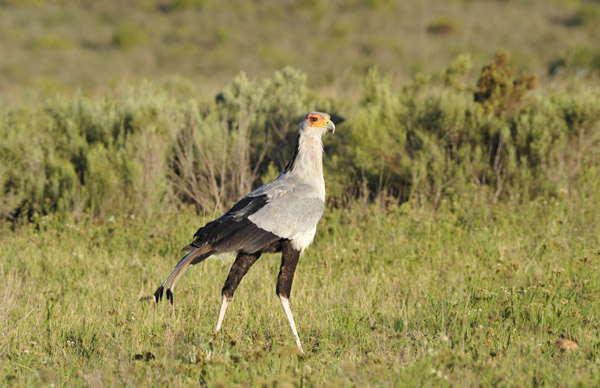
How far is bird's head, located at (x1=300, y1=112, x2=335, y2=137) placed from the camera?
16.6ft

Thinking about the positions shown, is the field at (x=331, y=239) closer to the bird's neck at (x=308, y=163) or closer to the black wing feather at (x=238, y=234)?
the black wing feather at (x=238, y=234)

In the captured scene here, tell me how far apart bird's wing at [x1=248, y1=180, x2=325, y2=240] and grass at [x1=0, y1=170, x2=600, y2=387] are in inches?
30.2

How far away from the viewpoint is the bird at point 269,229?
452 cm

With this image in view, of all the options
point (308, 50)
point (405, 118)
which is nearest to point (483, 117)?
point (405, 118)

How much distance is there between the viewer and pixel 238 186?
8047 millimetres

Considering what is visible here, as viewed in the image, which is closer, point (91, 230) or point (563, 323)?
point (563, 323)

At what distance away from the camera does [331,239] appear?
6980mm

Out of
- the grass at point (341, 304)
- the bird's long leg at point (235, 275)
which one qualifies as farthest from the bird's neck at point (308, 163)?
the grass at point (341, 304)

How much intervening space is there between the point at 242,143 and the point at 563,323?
425cm

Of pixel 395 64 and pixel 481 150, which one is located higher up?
pixel 481 150

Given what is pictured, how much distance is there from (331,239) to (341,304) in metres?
1.72

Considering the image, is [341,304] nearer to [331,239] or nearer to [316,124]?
[316,124]

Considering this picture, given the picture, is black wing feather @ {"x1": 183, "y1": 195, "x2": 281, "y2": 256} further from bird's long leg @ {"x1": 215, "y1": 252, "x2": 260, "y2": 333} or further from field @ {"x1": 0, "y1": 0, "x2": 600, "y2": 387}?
field @ {"x1": 0, "y1": 0, "x2": 600, "y2": 387}

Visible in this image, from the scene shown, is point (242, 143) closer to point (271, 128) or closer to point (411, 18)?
point (271, 128)
